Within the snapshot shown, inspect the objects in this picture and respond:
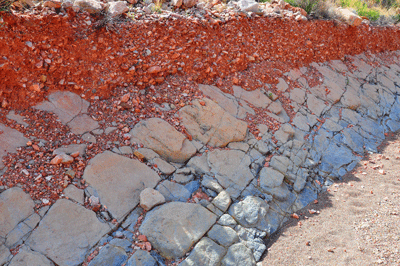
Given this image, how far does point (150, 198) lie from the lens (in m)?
3.22

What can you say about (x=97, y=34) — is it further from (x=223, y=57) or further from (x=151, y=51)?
(x=223, y=57)

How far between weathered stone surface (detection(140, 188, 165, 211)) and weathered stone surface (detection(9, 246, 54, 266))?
101 centimetres

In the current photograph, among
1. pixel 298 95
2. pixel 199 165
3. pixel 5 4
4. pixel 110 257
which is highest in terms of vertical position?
pixel 5 4

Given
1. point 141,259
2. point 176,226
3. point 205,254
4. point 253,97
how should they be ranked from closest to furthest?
1. point 141,259
2. point 205,254
3. point 176,226
4. point 253,97

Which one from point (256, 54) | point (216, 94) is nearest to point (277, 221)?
point (216, 94)

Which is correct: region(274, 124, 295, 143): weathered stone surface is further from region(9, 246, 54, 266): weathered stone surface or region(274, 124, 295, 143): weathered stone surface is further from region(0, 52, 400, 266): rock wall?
region(9, 246, 54, 266): weathered stone surface

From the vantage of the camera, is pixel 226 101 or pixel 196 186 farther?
pixel 226 101

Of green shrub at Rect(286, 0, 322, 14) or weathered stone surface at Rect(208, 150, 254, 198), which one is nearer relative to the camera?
weathered stone surface at Rect(208, 150, 254, 198)

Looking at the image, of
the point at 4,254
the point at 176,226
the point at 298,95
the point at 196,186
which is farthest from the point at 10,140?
the point at 298,95

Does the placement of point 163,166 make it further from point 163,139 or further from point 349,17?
point 349,17

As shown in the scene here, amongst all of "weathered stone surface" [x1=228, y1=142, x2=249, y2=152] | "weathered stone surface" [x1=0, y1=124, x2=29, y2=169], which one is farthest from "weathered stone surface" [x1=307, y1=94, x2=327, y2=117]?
"weathered stone surface" [x1=0, y1=124, x2=29, y2=169]

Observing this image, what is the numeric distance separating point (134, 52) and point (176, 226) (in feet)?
8.29

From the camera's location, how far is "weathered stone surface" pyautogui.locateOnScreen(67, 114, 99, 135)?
3539 mm

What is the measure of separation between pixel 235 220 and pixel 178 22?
309 cm
